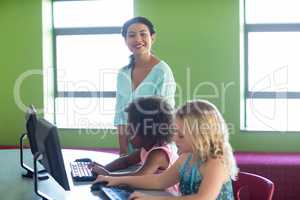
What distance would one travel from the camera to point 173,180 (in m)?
1.91

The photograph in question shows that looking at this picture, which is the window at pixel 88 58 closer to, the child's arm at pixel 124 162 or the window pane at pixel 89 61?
the window pane at pixel 89 61

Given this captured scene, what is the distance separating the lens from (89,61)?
462 centimetres

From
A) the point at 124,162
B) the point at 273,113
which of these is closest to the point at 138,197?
the point at 124,162

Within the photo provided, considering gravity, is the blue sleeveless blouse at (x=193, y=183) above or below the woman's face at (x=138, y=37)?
below

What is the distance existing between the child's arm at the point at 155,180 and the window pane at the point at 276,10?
9.07ft

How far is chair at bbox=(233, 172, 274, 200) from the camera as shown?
204cm

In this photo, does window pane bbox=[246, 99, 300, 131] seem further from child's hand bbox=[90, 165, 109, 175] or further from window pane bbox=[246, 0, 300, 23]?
child's hand bbox=[90, 165, 109, 175]

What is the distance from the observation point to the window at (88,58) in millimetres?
4539

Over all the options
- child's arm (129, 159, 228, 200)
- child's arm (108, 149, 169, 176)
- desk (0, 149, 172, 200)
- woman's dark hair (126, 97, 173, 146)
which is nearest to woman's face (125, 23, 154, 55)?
woman's dark hair (126, 97, 173, 146)

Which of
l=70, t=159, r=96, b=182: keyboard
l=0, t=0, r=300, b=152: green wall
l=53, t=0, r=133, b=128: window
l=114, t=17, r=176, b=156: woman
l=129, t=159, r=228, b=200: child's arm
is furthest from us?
l=53, t=0, r=133, b=128: window

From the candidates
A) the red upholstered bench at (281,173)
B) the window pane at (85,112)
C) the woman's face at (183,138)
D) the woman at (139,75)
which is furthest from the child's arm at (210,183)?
the window pane at (85,112)

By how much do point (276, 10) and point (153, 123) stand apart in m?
2.67

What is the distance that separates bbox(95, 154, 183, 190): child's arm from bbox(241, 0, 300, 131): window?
251 cm

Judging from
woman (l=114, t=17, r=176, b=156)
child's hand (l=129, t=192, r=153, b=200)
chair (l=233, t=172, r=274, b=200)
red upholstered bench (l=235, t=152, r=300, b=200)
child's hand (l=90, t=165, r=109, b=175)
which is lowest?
red upholstered bench (l=235, t=152, r=300, b=200)
